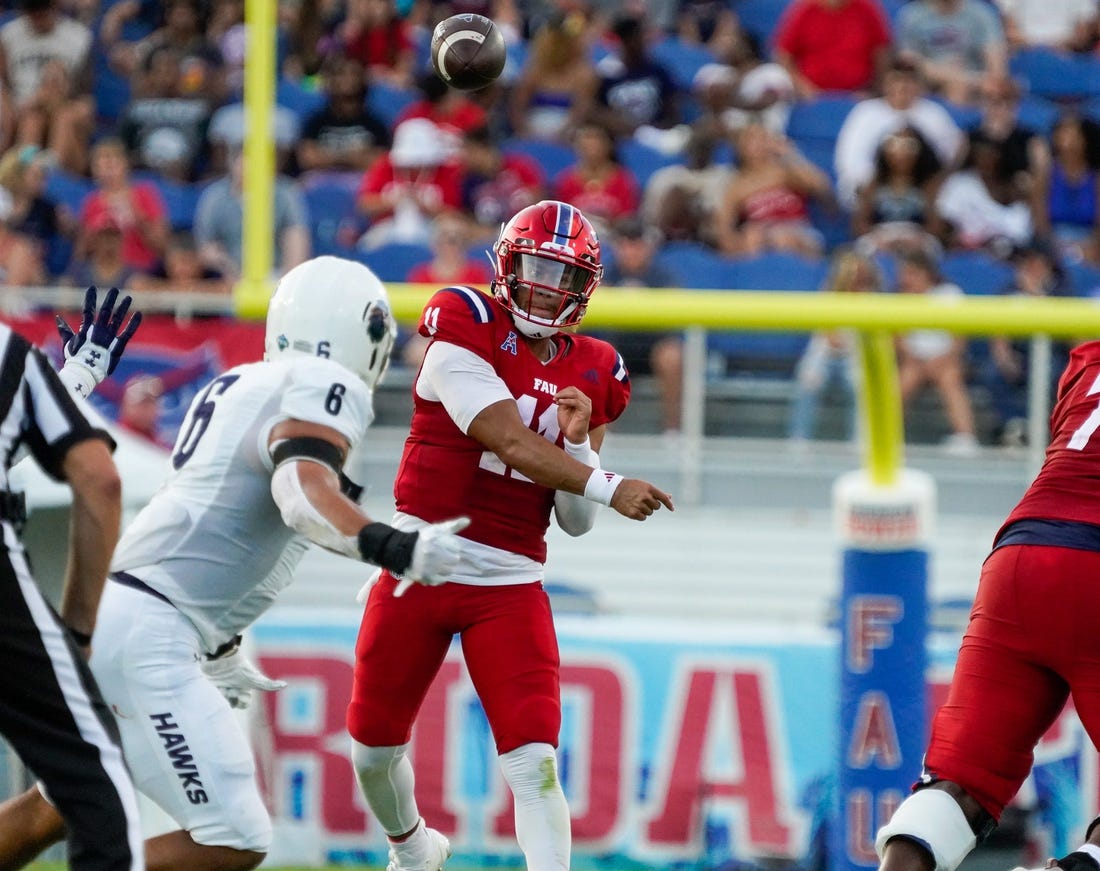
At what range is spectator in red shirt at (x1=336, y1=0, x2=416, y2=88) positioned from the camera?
33.9 ft

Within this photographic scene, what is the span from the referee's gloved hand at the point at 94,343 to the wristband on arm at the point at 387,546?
0.96 metres

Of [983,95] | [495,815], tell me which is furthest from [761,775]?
[983,95]

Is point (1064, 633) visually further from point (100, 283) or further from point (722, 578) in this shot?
point (100, 283)

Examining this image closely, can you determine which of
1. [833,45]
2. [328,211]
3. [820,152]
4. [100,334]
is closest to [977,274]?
[820,152]

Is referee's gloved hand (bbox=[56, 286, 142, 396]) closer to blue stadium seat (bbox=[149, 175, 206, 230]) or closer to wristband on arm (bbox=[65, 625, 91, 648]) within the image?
wristband on arm (bbox=[65, 625, 91, 648])

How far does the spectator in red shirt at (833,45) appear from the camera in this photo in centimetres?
1009

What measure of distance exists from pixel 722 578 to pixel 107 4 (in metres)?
6.02

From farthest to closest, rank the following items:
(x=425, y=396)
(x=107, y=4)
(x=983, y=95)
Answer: (x=107, y=4)
(x=983, y=95)
(x=425, y=396)

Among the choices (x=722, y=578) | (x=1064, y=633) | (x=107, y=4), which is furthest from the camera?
(x=107, y=4)

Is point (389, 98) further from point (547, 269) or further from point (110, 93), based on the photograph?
point (547, 269)

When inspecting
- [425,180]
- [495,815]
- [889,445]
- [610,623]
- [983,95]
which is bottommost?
[495,815]

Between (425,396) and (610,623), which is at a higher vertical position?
(425,396)

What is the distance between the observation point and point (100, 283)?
871 centimetres

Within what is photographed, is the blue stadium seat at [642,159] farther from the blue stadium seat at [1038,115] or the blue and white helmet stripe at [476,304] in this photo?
the blue and white helmet stripe at [476,304]
